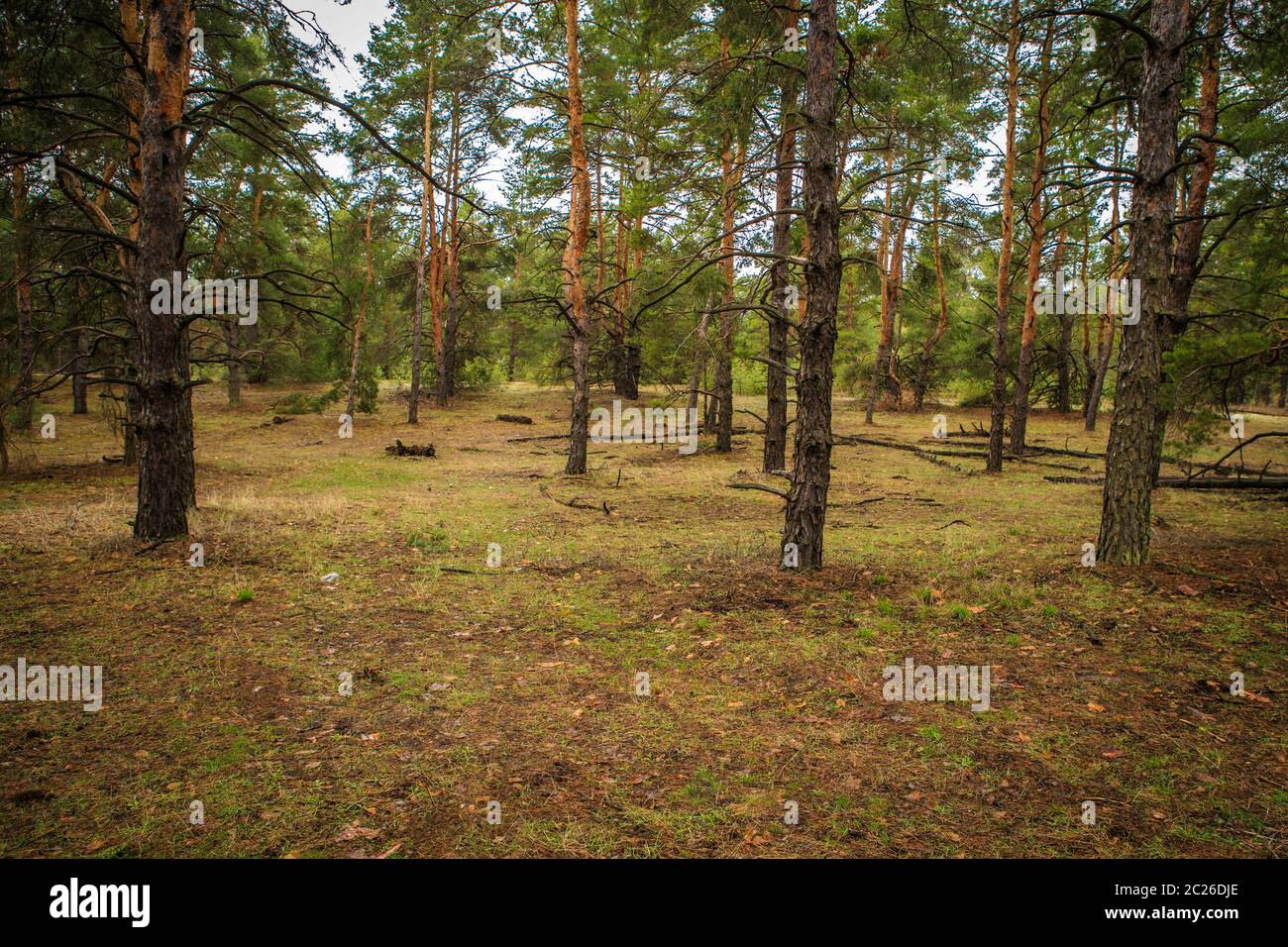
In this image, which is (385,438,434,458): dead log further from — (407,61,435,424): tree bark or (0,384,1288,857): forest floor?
(0,384,1288,857): forest floor

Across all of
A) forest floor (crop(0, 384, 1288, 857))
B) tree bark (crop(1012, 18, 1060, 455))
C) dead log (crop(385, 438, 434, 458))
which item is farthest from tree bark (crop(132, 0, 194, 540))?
tree bark (crop(1012, 18, 1060, 455))

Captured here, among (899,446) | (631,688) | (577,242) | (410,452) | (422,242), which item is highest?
(422,242)

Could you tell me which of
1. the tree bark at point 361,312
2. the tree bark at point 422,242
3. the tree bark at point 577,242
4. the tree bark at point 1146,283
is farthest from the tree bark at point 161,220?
the tree bark at point 422,242

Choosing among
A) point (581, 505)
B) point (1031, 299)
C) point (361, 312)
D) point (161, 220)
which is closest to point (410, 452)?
point (361, 312)

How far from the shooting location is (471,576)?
8.35 m

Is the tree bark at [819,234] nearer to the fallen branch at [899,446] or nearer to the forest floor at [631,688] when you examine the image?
the forest floor at [631,688]

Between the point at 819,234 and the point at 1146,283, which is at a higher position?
the point at 819,234

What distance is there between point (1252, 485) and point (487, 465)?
1670 cm

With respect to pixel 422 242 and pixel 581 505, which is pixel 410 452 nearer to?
pixel 581 505

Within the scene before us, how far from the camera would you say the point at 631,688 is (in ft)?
17.9

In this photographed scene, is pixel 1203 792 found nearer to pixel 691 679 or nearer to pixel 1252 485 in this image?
pixel 691 679
